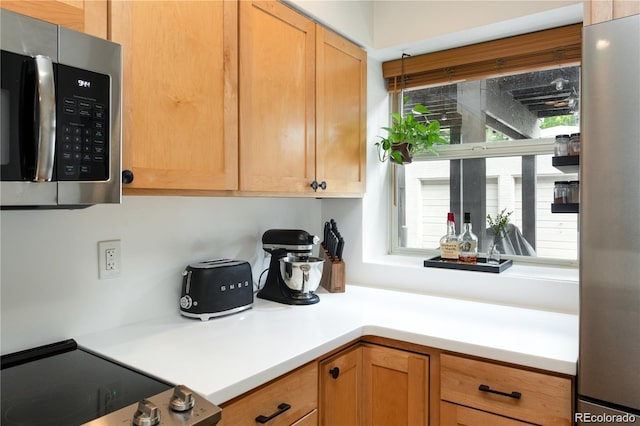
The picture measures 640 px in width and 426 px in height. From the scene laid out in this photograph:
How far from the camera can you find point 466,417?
1415 mm

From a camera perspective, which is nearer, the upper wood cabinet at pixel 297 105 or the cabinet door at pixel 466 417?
the cabinet door at pixel 466 417

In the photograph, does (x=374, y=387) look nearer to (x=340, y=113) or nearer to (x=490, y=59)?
(x=340, y=113)

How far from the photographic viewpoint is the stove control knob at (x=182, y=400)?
3.05 ft

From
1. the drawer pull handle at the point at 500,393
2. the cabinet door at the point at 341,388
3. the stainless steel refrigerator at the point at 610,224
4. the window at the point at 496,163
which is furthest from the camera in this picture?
the window at the point at 496,163

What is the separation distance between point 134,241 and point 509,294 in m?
1.53

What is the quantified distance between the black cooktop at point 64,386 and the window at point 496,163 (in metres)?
1.67

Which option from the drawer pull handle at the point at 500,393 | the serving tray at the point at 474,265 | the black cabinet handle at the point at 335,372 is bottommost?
the drawer pull handle at the point at 500,393

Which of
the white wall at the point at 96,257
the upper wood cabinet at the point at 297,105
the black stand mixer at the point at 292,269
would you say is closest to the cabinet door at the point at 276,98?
the upper wood cabinet at the point at 297,105

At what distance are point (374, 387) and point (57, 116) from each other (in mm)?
1313

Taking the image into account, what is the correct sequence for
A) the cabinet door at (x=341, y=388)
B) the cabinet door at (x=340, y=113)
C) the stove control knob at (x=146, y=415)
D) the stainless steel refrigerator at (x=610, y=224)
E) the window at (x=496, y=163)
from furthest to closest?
the window at (x=496, y=163)
the cabinet door at (x=340, y=113)
the cabinet door at (x=341, y=388)
the stainless steel refrigerator at (x=610, y=224)
the stove control knob at (x=146, y=415)

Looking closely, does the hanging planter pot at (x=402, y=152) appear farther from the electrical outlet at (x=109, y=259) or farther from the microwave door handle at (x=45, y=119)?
the microwave door handle at (x=45, y=119)

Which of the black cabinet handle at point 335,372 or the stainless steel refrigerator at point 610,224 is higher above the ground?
the stainless steel refrigerator at point 610,224

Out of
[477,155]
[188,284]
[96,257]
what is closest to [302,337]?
[188,284]

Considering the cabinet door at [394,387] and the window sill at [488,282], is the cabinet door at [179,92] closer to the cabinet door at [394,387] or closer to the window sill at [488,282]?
the cabinet door at [394,387]
